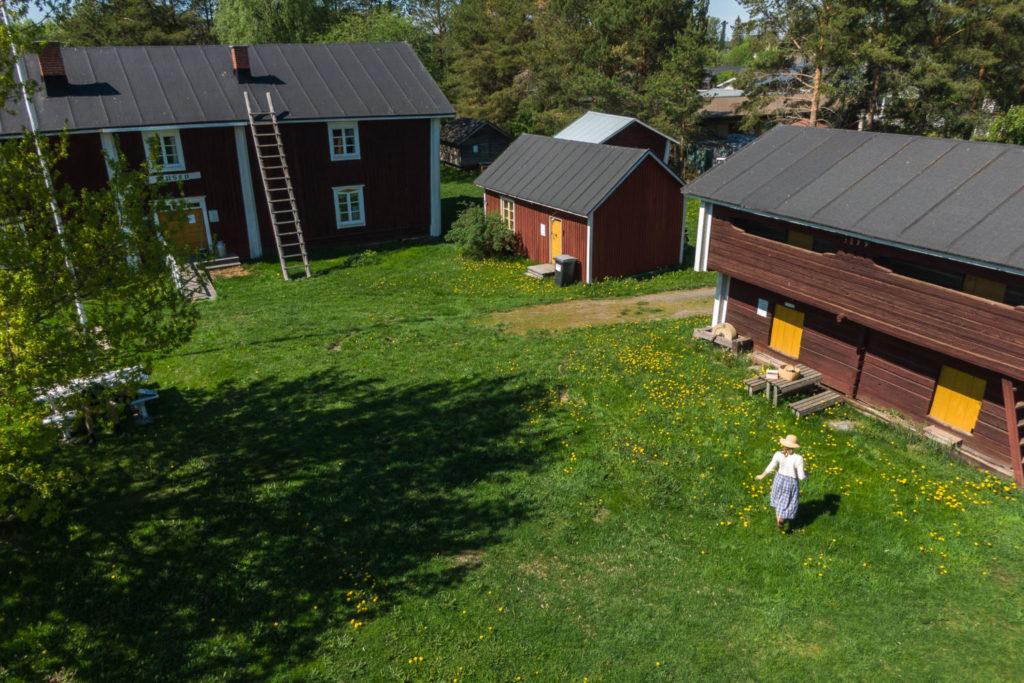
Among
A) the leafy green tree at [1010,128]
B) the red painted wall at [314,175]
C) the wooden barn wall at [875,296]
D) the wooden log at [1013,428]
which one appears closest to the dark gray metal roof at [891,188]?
the wooden barn wall at [875,296]

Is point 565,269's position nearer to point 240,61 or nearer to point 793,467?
point 793,467

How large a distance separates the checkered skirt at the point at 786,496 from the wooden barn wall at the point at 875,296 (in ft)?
16.1

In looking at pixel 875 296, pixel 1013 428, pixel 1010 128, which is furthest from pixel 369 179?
pixel 1010 128

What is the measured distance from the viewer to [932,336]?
14484 millimetres

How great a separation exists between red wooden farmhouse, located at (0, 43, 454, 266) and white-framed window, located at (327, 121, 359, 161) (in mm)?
46

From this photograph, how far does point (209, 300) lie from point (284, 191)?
25.3ft

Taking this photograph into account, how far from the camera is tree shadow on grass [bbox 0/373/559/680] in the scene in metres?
10.2

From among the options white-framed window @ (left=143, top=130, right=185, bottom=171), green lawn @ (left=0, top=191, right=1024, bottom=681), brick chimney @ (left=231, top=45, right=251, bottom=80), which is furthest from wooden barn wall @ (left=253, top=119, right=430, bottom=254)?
green lawn @ (left=0, top=191, right=1024, bottom=681)

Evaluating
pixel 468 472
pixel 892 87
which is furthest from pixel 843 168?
pixel 892 87

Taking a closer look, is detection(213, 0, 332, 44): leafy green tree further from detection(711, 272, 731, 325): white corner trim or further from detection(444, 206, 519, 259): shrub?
detection(711, 272, 731, 325): white corner trim

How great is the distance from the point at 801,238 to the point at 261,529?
47.7 feet

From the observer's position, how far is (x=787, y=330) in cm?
1892

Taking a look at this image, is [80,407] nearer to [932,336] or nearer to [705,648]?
[705,648]

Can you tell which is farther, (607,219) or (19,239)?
(607,219)
